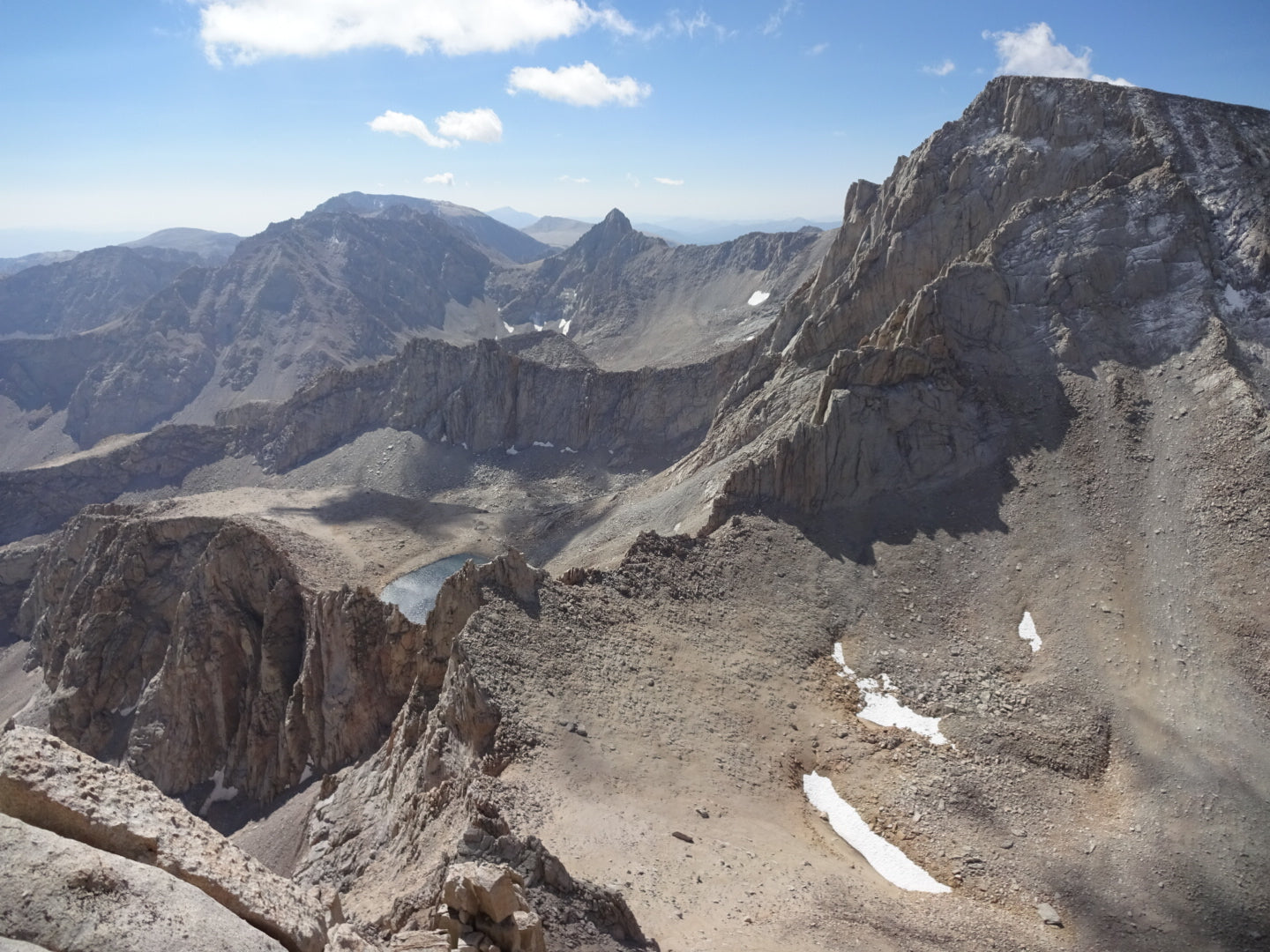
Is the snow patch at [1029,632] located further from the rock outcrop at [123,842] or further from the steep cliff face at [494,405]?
the steep cliff face at [494,405]

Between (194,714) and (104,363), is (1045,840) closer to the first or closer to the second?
(194,714)

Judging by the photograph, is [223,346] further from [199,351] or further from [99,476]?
[99,476]

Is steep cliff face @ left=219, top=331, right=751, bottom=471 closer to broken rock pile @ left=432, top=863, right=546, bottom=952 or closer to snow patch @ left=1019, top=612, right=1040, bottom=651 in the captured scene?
snow patch @ left=1019, top=612, right=1040, bottom=651

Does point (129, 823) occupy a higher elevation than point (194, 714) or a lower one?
higher

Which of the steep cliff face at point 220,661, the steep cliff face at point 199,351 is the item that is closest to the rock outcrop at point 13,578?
the steep cliff face at point 220,661

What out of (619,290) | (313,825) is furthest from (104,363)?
(313,825)

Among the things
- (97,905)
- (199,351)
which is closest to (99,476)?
(199,351)
